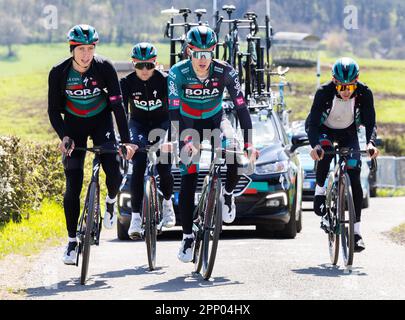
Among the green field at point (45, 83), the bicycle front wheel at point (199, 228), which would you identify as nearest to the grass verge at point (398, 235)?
the bicycle front wheel at point (199, 228)

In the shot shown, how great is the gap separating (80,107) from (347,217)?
2876 millimetres

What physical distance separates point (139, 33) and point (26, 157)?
139 m

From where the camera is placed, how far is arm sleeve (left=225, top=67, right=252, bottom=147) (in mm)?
11070

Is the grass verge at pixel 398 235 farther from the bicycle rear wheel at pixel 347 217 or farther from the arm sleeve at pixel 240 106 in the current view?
the arm sleeve at pixel 240 106

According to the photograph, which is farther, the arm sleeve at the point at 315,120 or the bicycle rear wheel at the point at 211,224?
the arm sleeve at the point at 315,120

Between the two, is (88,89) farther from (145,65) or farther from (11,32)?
(11,32)

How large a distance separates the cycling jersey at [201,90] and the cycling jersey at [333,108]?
1.28 meters

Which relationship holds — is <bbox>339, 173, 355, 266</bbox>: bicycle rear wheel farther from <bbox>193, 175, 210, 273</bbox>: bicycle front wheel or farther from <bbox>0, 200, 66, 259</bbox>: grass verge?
<bbox>0, 200, 66, 259</bbox>: grass verge

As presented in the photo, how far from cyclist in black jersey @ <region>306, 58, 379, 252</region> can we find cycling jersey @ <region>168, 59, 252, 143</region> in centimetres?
130

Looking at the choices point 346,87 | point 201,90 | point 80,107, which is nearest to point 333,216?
point 346,87

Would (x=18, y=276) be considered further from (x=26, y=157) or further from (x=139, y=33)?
(x=139, y=33)

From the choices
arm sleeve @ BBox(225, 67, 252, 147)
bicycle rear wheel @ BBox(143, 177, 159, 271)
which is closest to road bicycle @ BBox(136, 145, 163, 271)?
bicycle rear wheel @ BBox(143, 177, 159, 271)

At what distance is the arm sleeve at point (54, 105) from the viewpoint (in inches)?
432
